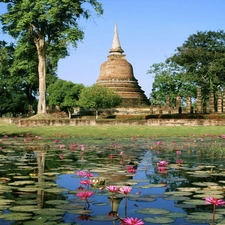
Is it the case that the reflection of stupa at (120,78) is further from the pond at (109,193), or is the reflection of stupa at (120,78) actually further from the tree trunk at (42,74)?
the pond at (109,193)

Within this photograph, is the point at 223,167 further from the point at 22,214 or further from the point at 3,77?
the point at 3,77

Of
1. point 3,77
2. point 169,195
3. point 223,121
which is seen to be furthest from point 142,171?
point 3,77

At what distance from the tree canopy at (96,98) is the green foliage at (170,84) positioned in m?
5.34

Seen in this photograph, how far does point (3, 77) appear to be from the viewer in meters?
44.4

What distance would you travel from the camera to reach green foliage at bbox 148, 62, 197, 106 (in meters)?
46.2

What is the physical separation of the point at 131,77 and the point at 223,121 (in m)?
37.0

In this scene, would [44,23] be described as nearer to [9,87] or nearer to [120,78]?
[9,87]

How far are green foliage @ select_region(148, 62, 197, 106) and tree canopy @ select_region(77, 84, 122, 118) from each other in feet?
17.5

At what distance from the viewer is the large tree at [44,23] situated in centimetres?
2469

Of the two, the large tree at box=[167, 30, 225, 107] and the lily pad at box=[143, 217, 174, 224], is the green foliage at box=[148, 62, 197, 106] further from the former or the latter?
the lily pad at box=[143, 217, 174, 224]

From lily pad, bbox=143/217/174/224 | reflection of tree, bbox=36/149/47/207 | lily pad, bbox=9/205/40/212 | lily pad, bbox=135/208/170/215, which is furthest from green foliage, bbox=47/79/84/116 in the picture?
lily pad, bbox=143/217/174/224

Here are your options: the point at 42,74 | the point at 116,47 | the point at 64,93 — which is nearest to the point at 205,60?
the point at 64,93

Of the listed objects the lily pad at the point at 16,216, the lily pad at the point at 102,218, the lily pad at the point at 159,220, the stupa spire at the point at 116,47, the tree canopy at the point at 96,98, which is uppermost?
the stupa spire at the point at 116,47

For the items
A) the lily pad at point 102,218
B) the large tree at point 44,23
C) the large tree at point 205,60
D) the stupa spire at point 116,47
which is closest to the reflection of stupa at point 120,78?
the stupa spire at point 116,47
